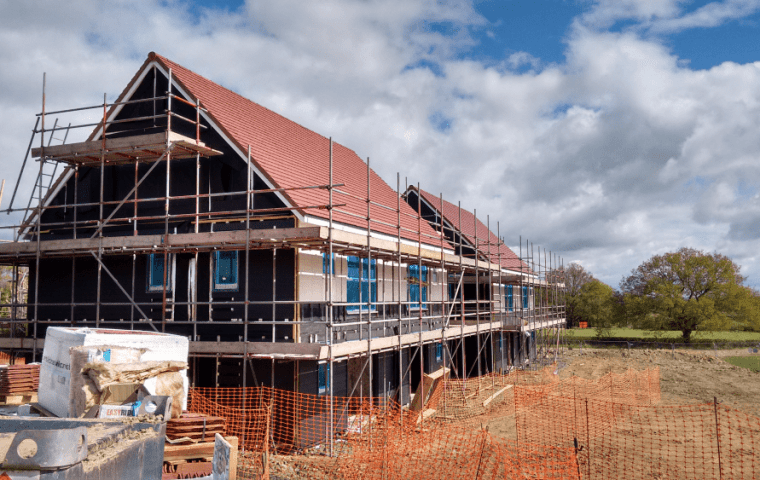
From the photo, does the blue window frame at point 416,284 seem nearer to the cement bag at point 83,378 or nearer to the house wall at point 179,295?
the house wall at point 179,295

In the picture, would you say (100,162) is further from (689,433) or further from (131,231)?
(689,433)

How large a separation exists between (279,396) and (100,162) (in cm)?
865

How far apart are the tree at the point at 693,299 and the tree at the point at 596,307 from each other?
3433mm

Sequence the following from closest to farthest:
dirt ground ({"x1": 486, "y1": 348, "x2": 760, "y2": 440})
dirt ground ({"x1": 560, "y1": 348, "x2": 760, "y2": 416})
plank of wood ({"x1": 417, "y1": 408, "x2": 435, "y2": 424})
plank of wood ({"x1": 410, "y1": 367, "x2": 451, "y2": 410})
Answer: plank of wood ({"x1": 417, "y1": 408, "x2": 435, "y2": 424}) < plank of wood ({"x1": 410, "y1": 367, "x2": 451, "y2": 410}) < dirt ground ({"x1": 486, "y1": 348, "x2": 760, "y2": 440}) < dirt ground ({"x1": 560, "y1": 348, "x2": 760, "y2": 416})

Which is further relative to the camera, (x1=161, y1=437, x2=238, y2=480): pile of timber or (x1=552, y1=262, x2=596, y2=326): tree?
(x1=552, y1=262, x2=596, y2=326): tree

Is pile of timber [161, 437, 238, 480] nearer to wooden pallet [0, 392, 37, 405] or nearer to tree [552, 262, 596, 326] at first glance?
wooden pallet [0, 392, 37, 405]

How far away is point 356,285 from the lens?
16234 millimetres

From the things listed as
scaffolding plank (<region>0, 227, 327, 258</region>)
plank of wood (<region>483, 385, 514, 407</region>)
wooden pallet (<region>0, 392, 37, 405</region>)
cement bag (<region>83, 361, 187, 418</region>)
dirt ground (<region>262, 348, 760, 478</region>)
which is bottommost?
dirt ground (<region>262, 348, 760, 478</region>)

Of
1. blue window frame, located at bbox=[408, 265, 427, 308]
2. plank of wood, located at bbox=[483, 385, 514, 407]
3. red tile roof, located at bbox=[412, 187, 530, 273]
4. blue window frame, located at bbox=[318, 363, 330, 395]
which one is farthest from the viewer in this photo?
red tile roof, located at bbox=[412, 187, 530, 273]

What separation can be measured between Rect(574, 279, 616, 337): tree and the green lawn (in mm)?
11436

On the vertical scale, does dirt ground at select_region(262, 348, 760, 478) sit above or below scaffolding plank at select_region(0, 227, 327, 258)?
below

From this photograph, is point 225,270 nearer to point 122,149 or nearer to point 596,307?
point 122,149

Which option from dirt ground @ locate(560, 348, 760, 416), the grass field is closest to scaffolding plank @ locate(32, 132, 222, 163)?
dirt ground @ locate(560, 348, 760, 416)

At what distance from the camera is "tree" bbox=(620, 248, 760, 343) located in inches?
1668
